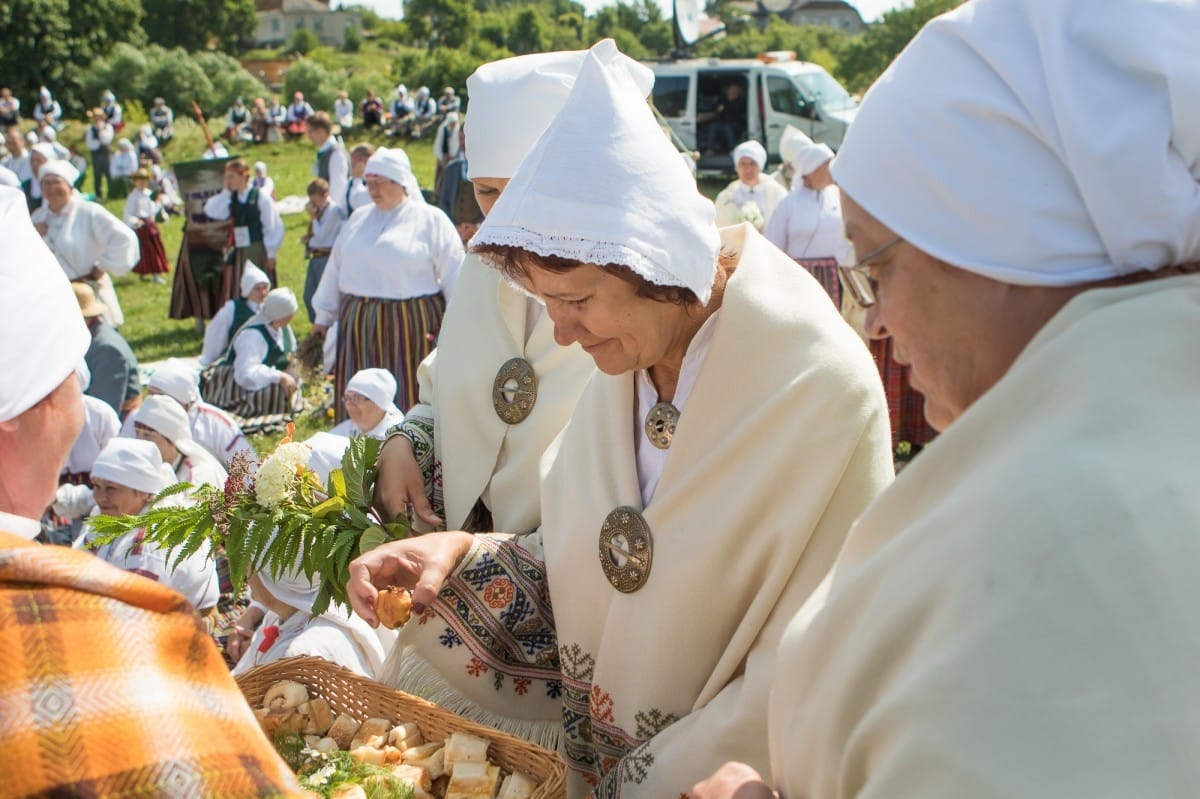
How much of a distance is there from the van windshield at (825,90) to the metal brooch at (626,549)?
804 inches

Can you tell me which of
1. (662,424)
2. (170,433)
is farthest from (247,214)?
(662,424)

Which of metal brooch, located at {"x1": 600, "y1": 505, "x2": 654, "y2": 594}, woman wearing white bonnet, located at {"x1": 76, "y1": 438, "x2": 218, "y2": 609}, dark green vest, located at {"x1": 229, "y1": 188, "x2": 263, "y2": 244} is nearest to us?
metal brooch, located at {"x1": 600, "y1": 505, "x2": 654, "y2": 594}

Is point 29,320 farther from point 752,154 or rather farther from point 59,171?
point 752,154

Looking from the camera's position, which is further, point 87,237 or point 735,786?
point 87,237

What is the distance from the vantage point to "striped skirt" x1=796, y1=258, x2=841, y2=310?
359 inches

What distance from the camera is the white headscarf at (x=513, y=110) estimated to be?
115 inches

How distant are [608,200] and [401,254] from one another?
555 centimetres

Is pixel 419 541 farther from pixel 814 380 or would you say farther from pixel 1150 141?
pixel 1150 141

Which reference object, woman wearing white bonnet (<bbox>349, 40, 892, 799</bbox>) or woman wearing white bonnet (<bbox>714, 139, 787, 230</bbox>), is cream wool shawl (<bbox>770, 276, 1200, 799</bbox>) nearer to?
woman wearing white bonnet (<bbox>349, 40, 892, 799</bbox>)

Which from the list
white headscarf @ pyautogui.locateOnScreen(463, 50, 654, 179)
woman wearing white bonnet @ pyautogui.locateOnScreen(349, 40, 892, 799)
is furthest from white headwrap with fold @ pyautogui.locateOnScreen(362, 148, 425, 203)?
woman wearing white bonnet @ pyautogui.locateOnScreen(349, 40, 892, 799)

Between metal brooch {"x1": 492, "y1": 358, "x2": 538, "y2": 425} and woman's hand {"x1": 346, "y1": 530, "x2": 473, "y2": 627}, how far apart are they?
0.41 meters

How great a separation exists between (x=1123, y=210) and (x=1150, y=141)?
0.25ft

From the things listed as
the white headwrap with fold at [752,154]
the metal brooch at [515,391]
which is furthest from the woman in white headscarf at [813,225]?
the metal brooch at [515,391]

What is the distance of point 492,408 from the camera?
2.94 meters
